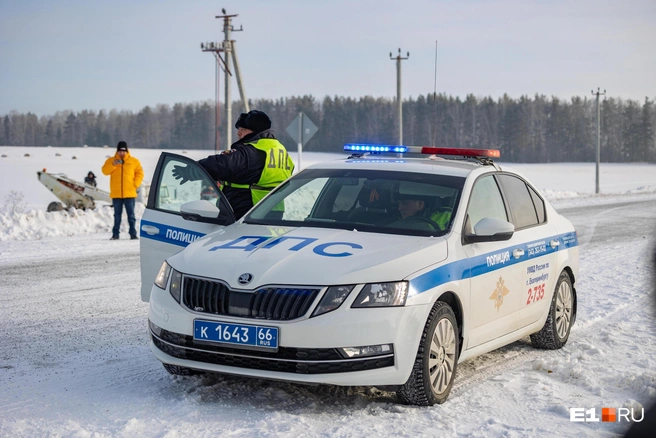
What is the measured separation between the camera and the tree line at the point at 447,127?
139m

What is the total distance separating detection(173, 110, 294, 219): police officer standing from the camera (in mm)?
6949

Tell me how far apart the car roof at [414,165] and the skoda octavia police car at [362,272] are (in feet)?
0.05

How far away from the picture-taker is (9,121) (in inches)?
5827

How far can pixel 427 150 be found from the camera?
6887mm

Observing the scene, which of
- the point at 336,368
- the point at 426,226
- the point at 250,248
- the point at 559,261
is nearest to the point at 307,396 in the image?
the point at 336,368

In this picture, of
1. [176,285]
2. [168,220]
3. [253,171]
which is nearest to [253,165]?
[253,171]

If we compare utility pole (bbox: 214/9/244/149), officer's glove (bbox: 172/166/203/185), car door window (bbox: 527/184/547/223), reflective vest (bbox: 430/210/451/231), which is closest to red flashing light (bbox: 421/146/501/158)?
car door window (bbox: 527/184/547/223)

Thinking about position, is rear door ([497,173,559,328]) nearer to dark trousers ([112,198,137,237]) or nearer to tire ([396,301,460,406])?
tire ([396,301,460,406])

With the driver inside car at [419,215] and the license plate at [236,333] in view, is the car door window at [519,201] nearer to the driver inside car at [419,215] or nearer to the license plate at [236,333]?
the driver inside car at [419,215]

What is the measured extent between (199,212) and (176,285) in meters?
1.20

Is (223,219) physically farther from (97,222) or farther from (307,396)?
Result: (97,222)

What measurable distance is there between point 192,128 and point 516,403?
145 m

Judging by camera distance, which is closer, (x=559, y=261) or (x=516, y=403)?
(x=516, y=403)

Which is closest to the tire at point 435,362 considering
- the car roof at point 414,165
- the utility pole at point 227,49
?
the car roof at point 414,165
